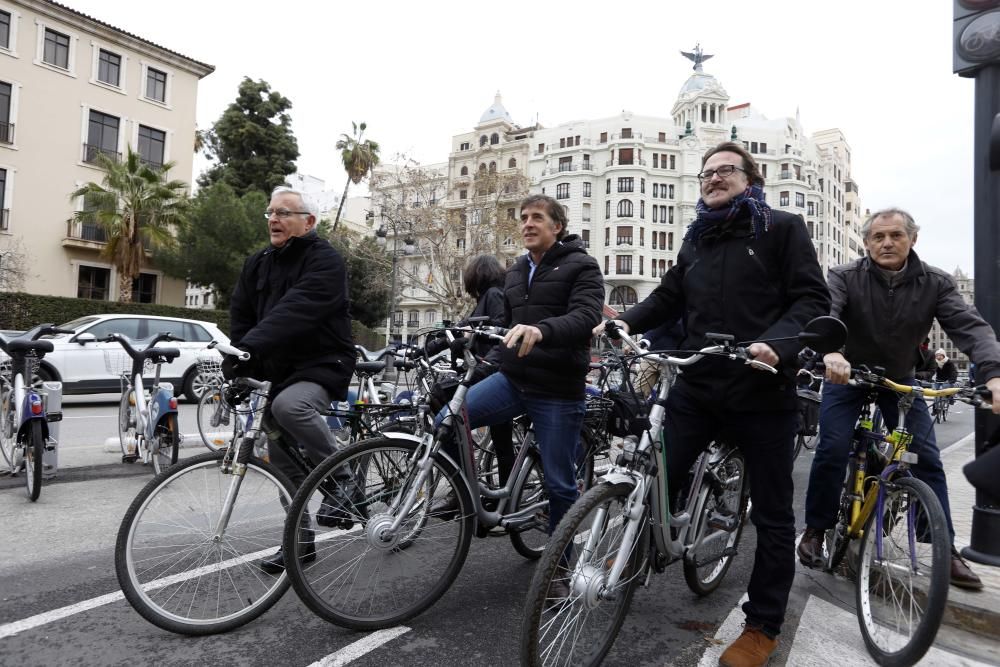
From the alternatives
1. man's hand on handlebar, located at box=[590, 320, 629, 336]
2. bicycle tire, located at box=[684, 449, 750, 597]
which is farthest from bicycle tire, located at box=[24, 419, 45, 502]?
bicycle tire, located at box=[684, 449, 750, 597]

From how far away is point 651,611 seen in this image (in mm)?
3412

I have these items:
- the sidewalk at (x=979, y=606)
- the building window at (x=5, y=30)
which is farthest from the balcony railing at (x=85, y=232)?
the sidewalk at (x=979, y=606)

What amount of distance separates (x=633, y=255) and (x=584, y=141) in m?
13.5

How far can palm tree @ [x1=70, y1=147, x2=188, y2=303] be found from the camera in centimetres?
2508

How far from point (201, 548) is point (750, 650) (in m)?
2.42

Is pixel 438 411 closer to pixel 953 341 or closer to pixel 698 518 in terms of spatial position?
pixel 698 518

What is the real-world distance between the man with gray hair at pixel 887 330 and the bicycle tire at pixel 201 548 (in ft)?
9.53

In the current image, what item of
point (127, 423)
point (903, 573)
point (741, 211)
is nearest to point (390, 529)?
point (741, 211)

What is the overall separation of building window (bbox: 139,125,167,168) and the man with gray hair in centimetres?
3214

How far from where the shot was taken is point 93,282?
29.4 meters

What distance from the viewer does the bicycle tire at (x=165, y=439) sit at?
230 inches

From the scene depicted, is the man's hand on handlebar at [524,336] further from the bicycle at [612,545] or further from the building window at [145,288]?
the building window at [145,288]

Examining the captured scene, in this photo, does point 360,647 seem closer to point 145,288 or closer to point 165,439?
point 165,439

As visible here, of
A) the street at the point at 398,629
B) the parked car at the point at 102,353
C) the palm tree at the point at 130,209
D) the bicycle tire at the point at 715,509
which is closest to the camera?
the street at the point at 398,629
